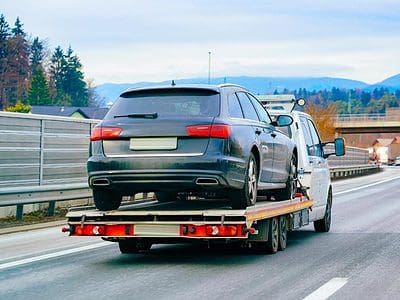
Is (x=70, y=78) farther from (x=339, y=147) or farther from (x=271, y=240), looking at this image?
(x=271, y=240)

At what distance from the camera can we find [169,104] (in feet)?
34.6

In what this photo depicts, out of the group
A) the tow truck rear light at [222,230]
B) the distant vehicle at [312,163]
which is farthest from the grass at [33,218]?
the tow truck rear light at [222,230]

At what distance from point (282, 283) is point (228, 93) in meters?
2.87

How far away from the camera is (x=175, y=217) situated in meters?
10.0

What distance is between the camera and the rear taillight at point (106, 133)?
10.3 m

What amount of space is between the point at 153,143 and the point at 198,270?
150 cm

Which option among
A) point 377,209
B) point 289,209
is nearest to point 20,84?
point 377,209

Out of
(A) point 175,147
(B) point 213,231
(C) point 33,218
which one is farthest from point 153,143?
(C) point 33,218

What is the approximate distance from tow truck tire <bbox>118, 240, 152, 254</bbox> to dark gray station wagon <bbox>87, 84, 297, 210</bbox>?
0.79 metres

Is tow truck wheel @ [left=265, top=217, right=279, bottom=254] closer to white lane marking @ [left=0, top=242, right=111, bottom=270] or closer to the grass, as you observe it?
white lane marking @ [left=0, top=242, right=111, bottom=270]

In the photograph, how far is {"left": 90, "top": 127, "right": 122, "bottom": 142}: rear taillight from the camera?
1030 cm

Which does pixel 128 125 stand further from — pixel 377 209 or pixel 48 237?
pixel 377 209

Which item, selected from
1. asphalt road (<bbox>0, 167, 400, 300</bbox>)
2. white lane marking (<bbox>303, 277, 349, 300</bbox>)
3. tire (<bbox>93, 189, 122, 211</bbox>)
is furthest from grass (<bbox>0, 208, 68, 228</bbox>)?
white lane marking (<bbox>303, 277, 349, 300</bbox>)

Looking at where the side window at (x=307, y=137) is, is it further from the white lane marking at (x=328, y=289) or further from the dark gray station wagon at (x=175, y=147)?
the white lane marking at (x=328, y=289)
